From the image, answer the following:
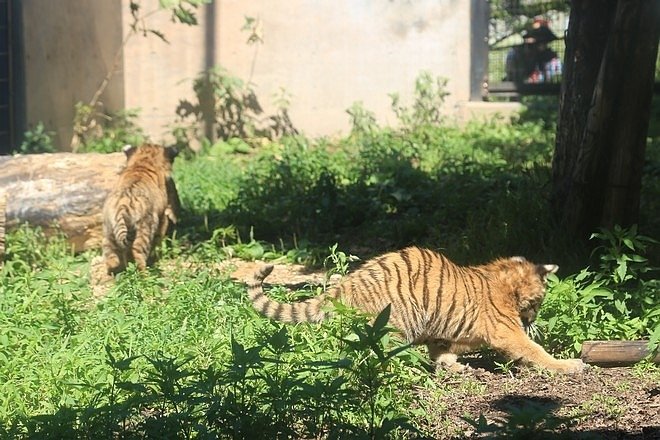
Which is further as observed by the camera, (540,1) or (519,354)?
(540,1)

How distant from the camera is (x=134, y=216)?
7035 millimetres

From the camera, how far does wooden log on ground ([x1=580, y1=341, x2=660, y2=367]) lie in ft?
17.4

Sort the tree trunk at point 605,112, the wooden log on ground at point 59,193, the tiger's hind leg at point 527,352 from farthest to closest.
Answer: the wooden log on ground at point 59,193, the tree trunk at point 605,112, the tiger's hind leg at point 527,352

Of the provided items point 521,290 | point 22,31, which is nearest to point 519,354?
point 521,290

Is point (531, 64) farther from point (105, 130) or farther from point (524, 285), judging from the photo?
point (524, 285)

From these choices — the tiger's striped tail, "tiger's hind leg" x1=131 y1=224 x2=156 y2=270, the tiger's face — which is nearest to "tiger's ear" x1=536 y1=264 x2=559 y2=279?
the tiger's face

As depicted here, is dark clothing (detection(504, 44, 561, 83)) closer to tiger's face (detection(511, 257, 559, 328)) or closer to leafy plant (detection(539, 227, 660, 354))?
leafy plant (detection(539, 227, 660, 354))

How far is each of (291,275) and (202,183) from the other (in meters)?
2.69

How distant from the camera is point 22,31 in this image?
33.1ft

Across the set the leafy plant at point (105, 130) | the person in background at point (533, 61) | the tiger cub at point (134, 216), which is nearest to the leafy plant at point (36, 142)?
the leafy plant at point (105, 130)

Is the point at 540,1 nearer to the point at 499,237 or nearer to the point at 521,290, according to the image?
the point at 499,237

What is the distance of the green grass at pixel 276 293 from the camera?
3852 millimetres

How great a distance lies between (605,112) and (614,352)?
173cm

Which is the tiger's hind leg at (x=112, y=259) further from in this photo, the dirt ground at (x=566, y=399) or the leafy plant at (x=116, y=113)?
the leafy plant at (x=116, y=113)
